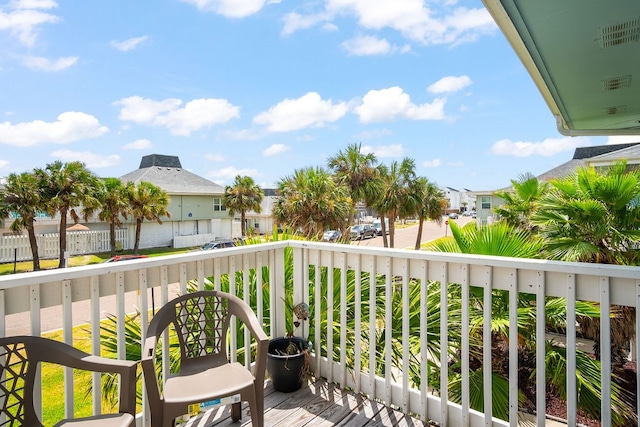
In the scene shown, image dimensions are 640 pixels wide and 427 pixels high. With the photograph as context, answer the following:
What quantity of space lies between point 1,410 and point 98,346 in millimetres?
441

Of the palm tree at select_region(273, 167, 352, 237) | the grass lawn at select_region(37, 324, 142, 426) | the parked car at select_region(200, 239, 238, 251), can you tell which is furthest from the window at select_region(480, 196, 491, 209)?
the grass lawn at select_region(37, 324, 142, 426)

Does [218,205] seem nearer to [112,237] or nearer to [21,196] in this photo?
[112,237]

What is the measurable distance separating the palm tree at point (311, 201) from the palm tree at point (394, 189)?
7.23 meters

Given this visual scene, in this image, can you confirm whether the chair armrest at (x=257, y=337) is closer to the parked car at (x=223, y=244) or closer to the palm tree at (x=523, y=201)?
the parked car at (x=223, y=244)

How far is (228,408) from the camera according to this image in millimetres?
2328

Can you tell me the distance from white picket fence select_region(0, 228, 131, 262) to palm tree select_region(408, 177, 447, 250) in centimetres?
1962

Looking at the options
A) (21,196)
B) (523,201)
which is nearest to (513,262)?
(523,201)

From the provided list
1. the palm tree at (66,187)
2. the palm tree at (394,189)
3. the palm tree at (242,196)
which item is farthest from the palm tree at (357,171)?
the palm tree at (66,187)

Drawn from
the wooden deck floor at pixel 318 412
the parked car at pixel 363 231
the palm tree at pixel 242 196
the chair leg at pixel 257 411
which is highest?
the palm tree at pixel 242 196

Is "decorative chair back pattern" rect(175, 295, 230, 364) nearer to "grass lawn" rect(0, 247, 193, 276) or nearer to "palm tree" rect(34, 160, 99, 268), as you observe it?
"grass lawn" rect(0, 247, 193, 276)

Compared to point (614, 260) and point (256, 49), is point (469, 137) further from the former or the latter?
point (614, 260)

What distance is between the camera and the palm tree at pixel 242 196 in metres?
27.6

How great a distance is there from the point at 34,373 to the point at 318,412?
1527 mm

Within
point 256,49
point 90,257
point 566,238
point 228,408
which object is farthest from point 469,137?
point 228,408
